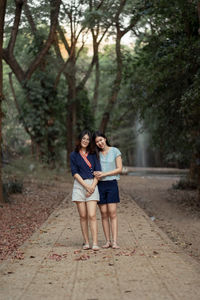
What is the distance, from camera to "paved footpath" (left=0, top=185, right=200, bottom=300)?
4.80m

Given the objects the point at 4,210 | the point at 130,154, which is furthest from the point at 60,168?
the point at 130,154

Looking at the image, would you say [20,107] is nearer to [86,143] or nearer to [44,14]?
[44,14]

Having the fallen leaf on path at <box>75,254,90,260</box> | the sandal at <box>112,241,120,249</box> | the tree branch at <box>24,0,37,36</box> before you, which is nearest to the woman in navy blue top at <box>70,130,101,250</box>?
the sandal at <box>112,241,120,249</box>

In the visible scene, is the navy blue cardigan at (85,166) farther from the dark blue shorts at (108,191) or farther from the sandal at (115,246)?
the sandal at (115,246)

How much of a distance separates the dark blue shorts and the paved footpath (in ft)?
2.54

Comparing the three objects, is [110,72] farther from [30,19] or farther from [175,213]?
[175,213]

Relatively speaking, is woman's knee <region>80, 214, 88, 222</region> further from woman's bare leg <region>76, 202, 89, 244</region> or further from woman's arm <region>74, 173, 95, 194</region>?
woman's arm <region>74, 173, 95, 194</region>

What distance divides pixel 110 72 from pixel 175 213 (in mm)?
6530

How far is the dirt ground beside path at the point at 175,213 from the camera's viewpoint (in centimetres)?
1026

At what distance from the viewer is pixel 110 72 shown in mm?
18812

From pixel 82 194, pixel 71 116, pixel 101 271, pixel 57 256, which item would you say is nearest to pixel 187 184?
pixel 71 116

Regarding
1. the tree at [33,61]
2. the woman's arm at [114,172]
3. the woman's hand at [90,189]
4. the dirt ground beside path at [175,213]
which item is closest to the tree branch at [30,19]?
the tree at [33,61]

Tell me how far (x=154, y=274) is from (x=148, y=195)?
1556 centimetres

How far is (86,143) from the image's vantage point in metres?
7.40
